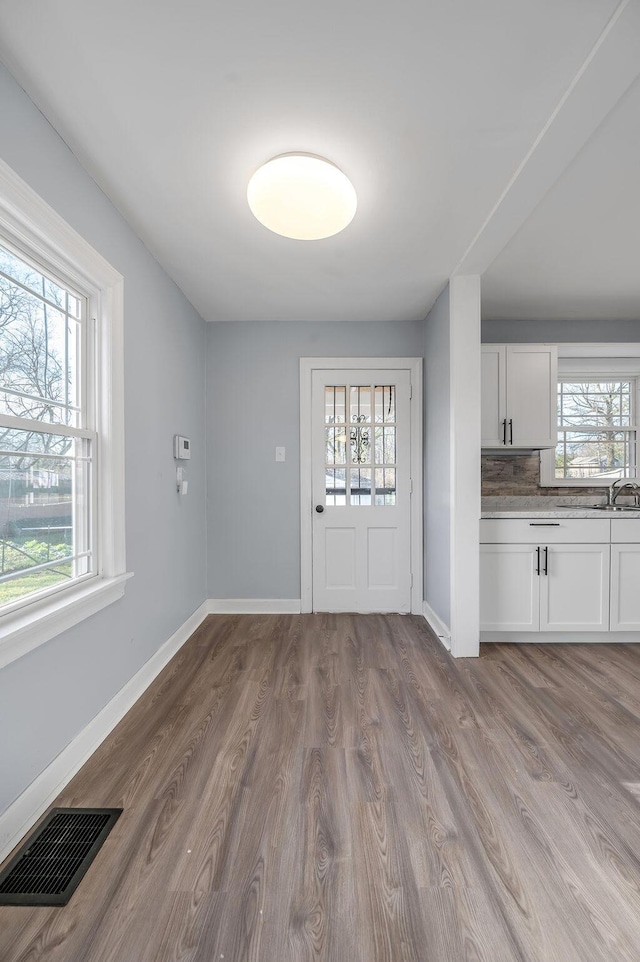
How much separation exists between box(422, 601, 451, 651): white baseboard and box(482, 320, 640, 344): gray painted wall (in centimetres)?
232

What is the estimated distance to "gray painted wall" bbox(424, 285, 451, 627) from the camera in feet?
10.3

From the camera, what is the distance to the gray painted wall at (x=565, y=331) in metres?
3.96

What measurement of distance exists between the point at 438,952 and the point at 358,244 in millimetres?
2863

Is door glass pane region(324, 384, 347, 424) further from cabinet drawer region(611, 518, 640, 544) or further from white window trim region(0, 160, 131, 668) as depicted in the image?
cabinet drawer region(611, 518, 640, 544)

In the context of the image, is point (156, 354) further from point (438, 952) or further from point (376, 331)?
point (438, 952)

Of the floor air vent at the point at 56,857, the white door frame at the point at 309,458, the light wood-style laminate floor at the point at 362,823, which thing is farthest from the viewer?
the white door frame at the point at 309,458

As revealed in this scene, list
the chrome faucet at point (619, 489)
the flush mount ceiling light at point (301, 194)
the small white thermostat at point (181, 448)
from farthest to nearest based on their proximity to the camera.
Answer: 1. the chrome faucet at point (619, 489)
2. the small white thermostat at point (181, 448)
3. the flush mount ceiling light at point (301, 194)

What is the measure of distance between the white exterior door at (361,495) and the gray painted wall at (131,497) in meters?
0.98

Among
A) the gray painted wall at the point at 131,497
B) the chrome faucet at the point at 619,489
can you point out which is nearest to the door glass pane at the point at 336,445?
the gray painted wall at the point at 131,497

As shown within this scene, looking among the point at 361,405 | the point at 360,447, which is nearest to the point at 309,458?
the point at 360,447

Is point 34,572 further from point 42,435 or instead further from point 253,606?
point 253,606

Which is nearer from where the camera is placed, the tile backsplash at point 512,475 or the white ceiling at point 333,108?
the white ceiling at point 333,108

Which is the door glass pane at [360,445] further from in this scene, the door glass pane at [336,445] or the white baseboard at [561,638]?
the white baseboard at [561,638]

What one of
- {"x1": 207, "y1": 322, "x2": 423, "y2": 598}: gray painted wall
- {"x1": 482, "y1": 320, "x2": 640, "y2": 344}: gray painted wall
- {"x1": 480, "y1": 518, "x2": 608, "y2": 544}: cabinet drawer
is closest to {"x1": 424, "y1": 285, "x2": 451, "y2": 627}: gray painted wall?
{"x1": 480, "y1": 518, "x2": 608, "y2": 544}: cabinet drawer
